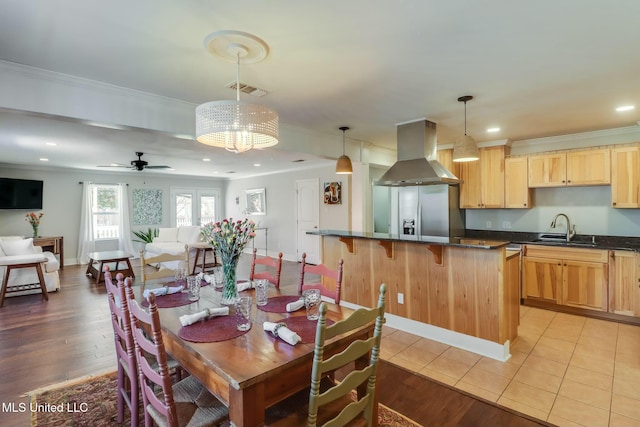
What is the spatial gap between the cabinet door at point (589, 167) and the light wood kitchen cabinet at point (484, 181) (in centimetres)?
88

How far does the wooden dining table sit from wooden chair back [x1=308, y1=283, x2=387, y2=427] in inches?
5.6

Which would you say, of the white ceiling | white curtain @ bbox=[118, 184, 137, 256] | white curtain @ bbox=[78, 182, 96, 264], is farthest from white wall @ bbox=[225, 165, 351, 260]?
white curtain @ bbox=[78, 182, 96, 264]

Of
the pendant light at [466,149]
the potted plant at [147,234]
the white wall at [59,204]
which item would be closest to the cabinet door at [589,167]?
the pendant light at [466,149]

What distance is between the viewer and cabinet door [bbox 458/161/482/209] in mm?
5203

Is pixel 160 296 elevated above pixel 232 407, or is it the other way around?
pixel 160 296

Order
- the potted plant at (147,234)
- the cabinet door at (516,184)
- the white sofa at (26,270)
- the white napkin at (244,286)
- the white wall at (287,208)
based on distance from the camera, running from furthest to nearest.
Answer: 1. the potted plant at (147,234)
2. the white wall at (287,208)
3. the white sofa at (26,270)
4. the cabinet door at (516,184)
5. the white napkin at (244,286)

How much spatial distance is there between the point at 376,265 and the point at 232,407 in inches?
109

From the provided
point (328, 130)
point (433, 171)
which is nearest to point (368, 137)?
point (328, 130)

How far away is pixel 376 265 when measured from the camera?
148 inches

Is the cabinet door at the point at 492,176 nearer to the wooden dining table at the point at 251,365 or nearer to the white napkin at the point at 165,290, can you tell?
the wooden dining table at the point at 251,365

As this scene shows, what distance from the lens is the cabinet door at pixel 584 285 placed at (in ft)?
12.5

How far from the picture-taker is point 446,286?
3.16 m

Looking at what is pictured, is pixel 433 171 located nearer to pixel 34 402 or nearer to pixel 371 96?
pixel 371 96

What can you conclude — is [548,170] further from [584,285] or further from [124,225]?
[124,225]
